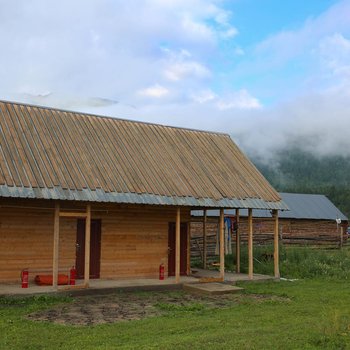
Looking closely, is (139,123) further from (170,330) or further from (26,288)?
(170,330)

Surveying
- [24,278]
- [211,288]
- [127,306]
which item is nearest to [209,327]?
[127,306]

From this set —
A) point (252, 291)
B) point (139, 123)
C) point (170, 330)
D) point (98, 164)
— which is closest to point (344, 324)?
point (170, 330)

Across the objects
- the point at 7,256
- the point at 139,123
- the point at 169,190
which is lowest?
the point at 7,256

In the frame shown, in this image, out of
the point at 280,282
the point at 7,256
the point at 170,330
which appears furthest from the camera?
the point at 280,282

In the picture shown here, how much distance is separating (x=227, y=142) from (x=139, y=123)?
4428 mm

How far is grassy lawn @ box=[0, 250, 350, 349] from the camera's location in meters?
9.18

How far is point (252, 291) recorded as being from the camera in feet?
55.2

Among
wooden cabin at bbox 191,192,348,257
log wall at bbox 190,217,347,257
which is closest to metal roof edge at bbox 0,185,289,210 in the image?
log wall at bbox 190,217,347,257

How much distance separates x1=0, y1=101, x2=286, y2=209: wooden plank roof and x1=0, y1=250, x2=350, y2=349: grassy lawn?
3576 millimetres

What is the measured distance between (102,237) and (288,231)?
31.9 m

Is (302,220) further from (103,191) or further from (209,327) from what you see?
(209,327)

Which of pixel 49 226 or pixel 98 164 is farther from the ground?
pixel 98 164

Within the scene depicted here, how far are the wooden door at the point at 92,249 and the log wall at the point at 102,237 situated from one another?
0.49 ft

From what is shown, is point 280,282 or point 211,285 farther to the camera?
point 280,282
